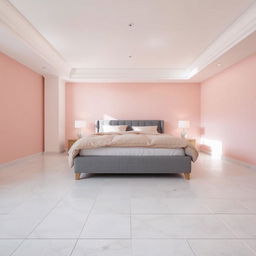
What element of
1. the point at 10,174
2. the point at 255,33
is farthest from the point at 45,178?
the point at 255,33

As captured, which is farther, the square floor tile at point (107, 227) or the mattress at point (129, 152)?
the mattress at point (129, 152)

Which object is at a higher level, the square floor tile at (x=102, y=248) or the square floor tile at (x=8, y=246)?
the square floor tile at (x=102, y=248)

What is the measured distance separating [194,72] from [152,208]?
4.38 meters

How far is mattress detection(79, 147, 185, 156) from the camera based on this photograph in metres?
3.14

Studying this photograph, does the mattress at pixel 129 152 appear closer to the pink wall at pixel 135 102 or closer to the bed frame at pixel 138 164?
the bed frame at pixel 138 164

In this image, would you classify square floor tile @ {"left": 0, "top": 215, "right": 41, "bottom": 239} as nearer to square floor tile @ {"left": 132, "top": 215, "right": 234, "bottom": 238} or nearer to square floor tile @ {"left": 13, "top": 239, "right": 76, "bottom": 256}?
square floor tile @ {"left": 13, "top": 239, "right": 76, "bottom": 256}

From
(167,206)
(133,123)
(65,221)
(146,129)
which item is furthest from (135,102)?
(65,221)

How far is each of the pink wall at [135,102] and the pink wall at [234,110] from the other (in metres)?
0.69

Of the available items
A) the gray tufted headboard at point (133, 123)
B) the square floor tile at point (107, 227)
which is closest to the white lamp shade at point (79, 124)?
the gray tufted headboard at point (133, 123)

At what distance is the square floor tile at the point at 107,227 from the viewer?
1517 millimetres

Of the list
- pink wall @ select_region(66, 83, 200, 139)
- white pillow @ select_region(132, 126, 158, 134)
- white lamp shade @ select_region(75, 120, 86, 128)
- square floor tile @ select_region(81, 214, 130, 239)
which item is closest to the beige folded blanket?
square floor tile @ select_region(81, 214, 130, 239)

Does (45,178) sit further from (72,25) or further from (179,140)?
(72,25)

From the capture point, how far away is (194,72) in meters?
5.25

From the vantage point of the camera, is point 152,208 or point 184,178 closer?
point 152,208
